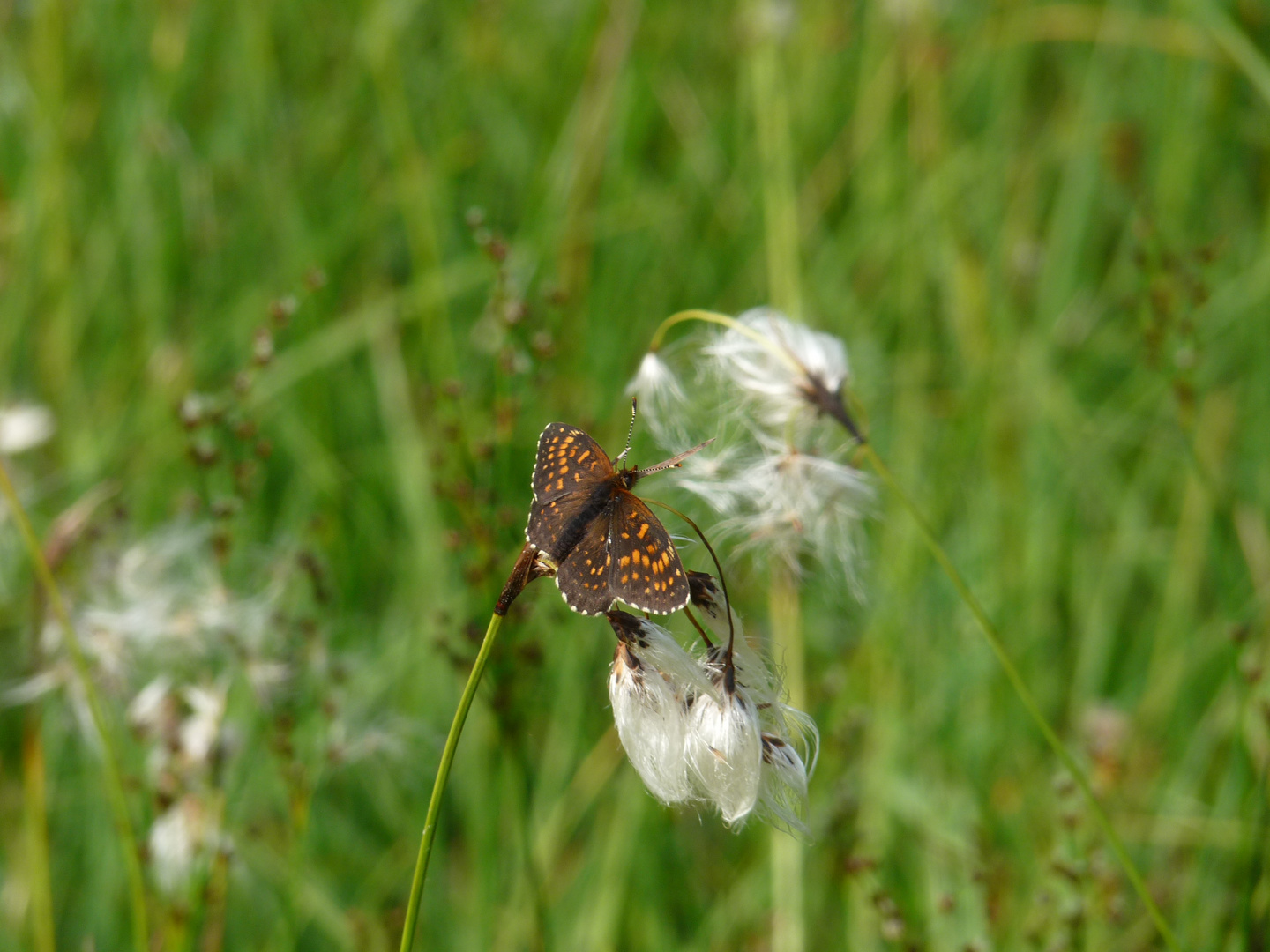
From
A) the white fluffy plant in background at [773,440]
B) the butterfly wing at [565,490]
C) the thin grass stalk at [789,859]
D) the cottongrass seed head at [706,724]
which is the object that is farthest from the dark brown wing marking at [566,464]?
the thin grass stalk at [789,859]

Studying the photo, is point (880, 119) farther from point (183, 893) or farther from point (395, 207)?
point (183, 893)

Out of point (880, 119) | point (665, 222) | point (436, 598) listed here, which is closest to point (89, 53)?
point (665, 222)

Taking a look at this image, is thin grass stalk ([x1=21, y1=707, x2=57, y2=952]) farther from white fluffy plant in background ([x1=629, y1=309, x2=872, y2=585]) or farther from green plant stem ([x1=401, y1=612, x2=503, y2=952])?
white fluffy plant in background ([x1=629, y1=309, x2=872, y2=585])

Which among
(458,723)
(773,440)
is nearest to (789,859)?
(773,440)

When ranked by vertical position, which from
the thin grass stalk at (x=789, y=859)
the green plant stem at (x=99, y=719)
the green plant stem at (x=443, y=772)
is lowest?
the thin grass stalk at (x=789, y=859)

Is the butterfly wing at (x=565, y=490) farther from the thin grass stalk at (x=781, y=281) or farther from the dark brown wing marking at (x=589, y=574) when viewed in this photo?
the thin grass stalk at (x=781, y=281)

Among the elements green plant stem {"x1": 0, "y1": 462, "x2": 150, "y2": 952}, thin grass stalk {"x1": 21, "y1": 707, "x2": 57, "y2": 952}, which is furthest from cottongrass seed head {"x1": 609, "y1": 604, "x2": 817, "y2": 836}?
thin grass stalk {"x1": 21, "y1": 707, "x2": 57, "y2": 952}
